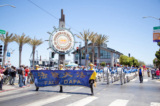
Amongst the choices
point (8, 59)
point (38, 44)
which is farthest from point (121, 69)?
point (38, 44)

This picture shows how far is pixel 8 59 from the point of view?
30.5 m

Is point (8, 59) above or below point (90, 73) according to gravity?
above

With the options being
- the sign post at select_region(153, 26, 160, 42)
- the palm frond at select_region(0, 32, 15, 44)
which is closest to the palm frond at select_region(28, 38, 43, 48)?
the palm frond at select_region(0, 32, 15, 44)

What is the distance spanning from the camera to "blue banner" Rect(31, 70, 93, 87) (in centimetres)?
1159

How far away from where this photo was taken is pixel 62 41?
21.3 meters

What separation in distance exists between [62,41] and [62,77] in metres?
9.78

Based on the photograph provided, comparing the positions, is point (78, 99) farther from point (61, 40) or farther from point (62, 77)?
point (61, 40)

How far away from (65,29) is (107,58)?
49.0 meters

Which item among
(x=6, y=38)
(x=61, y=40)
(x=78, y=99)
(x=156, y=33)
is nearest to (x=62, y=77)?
(x=78, y=99)

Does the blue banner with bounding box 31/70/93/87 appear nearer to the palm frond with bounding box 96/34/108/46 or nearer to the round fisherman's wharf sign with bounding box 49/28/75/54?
the round fisherman's wharf sign with bounding box 49/28/75/54

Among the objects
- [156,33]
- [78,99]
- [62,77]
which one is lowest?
[78,99]

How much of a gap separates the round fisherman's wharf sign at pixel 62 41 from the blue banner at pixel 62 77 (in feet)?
28.6

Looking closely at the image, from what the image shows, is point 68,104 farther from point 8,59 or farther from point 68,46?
point 8,59

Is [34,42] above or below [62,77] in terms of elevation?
above
